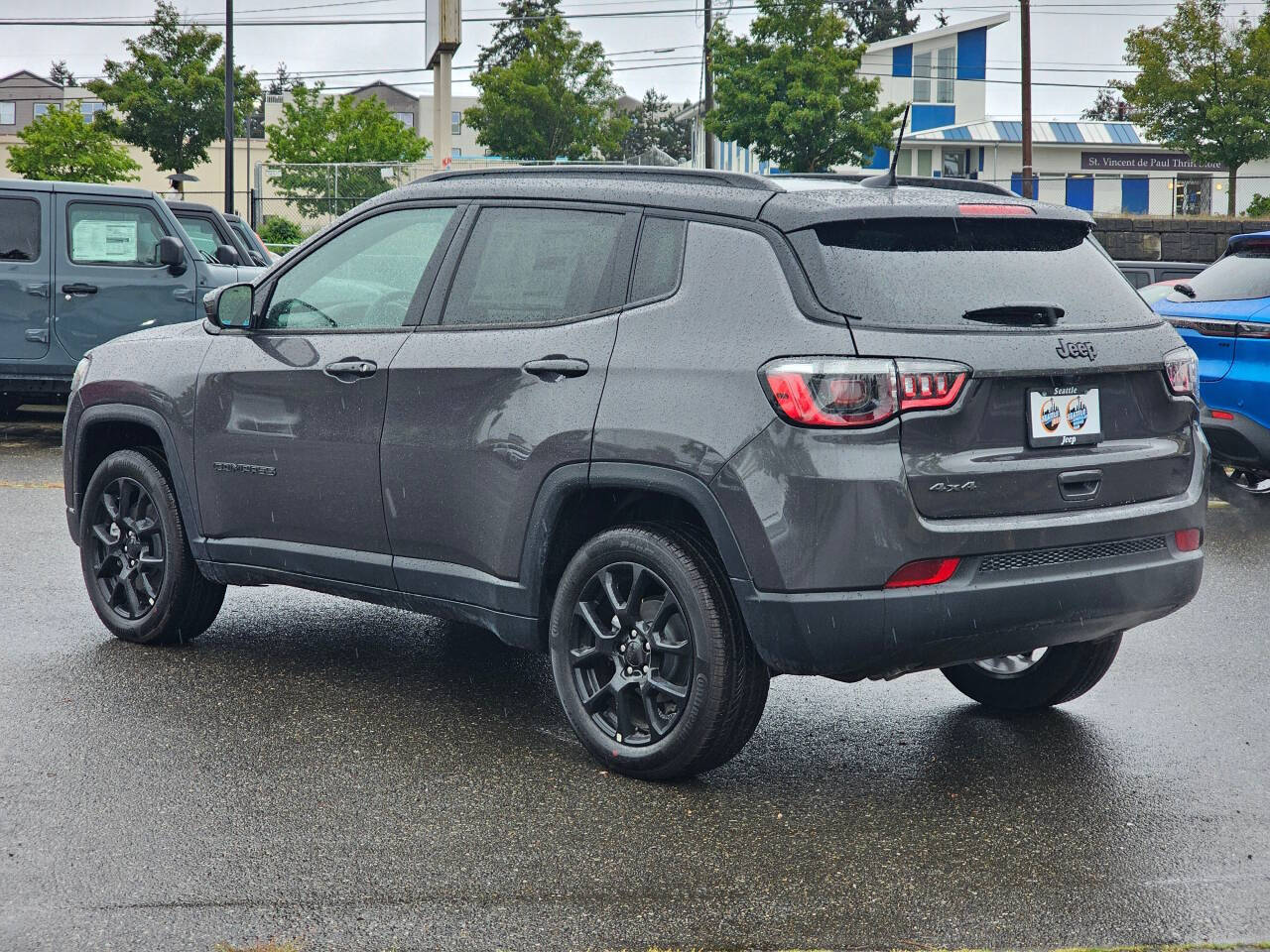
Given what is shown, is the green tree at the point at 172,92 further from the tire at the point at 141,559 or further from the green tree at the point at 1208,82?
the tire at the point at 141,559

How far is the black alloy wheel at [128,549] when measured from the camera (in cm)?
618

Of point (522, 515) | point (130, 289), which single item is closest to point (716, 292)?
point (522, 515)

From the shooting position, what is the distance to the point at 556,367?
15.2 feet

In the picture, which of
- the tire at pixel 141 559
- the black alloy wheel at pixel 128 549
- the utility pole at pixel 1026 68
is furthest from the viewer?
the utility pole at pixel 1026 68

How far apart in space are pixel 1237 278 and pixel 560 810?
6.83 metres

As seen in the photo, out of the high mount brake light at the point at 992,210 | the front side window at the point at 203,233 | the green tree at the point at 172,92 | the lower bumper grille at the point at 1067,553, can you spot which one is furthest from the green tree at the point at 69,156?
the lower bumper grille at the point at 1067,553

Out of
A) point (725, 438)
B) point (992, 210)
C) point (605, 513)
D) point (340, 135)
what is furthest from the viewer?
point (340, 135)

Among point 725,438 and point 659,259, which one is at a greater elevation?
point 659,259

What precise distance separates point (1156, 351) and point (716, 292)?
133 cm

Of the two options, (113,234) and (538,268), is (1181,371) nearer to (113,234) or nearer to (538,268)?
(538,268)

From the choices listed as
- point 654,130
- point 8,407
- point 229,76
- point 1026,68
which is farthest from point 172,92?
point 654,130

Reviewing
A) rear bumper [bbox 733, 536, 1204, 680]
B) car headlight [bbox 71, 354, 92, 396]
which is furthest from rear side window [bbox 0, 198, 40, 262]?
rear bumper [bbox 733, 536, 1204, 680]

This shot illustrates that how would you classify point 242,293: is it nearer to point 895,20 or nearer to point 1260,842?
point 1260,842

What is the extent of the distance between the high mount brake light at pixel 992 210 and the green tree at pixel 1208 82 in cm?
4097
